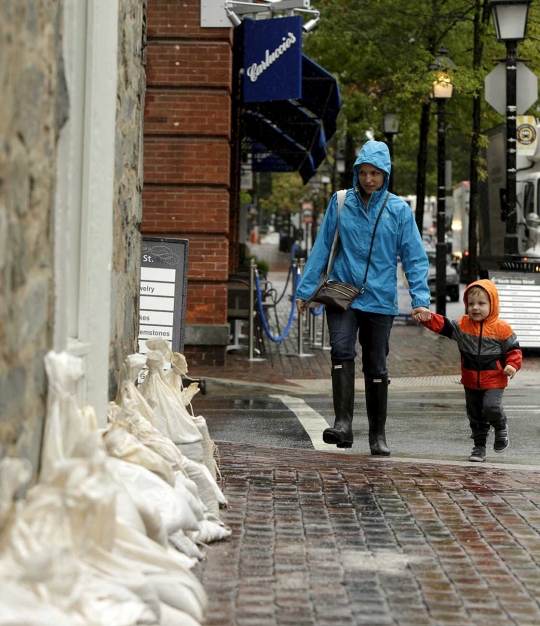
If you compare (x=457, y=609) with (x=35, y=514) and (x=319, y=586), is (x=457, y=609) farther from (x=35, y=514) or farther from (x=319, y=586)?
(x=35, y=514)

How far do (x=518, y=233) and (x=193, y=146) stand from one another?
11770 millimetres

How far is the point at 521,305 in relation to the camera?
17703mm

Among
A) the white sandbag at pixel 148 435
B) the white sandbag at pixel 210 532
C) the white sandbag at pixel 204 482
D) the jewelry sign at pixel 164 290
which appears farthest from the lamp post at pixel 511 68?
the white sandbag at pixel 210 532

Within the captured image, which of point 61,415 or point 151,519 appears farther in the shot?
point 151,519

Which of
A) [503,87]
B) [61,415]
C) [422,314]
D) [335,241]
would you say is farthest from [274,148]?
[61,415]

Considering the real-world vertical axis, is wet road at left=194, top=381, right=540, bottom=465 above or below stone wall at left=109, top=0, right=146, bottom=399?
below

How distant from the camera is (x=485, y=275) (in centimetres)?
1886

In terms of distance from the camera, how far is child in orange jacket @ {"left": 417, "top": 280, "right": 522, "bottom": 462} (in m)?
8.20

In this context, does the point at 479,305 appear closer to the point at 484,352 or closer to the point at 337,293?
the point at 484,352

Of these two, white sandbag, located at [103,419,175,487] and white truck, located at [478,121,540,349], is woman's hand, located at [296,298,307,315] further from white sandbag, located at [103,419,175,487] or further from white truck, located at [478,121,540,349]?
white truck, located at [478,121,540,349]

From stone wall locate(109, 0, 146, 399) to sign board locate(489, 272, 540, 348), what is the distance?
11285mm

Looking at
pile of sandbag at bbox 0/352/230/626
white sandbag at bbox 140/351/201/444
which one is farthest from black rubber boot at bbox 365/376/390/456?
pile of sandbag at bbox 0/352/230/626

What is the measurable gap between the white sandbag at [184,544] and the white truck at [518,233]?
13015 millimetres

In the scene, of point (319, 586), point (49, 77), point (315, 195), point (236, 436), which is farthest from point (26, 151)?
point (315, 195)
